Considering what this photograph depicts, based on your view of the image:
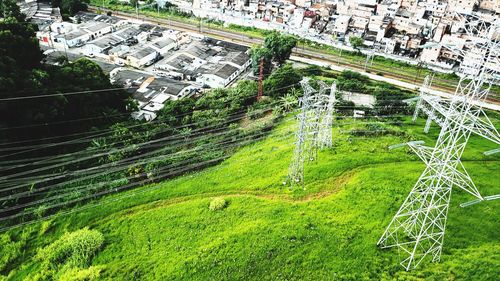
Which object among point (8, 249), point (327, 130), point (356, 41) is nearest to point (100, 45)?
point (356, 41)

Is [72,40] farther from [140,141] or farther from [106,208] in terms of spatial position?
[106,208]

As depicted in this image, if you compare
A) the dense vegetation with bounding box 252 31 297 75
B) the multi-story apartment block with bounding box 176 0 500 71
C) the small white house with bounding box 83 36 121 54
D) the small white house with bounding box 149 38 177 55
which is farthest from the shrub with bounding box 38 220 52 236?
the multi-story apartment block with bounding box 176 0 500 71

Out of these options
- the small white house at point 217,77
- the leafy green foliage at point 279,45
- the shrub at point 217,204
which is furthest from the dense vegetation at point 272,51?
the shrub at point 217,204

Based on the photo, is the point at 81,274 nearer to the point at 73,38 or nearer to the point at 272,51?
the point at 272,51

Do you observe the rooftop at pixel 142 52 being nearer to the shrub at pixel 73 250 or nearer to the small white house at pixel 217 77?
the small white house at pixel 217 77

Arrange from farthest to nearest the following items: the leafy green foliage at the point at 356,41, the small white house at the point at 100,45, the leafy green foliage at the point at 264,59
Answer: the leafy green foliage at the point at 356,41 → the small white house at the point at 100,45 → the leafy green foliage at the point at 264,59

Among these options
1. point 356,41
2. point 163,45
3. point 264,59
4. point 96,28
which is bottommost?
point 163,45
